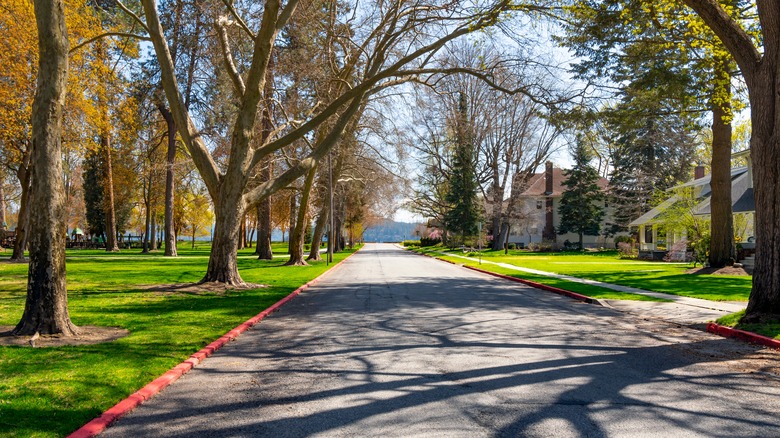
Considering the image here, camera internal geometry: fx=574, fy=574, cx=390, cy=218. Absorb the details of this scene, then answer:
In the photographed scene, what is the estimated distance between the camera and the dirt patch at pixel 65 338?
8.13 m

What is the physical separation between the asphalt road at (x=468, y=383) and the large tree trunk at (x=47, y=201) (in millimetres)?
2740

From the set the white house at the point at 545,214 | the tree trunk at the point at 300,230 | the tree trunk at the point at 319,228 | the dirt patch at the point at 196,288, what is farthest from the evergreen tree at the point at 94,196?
the dirt patch at the point at 196,288

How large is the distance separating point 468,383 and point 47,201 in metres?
6.70

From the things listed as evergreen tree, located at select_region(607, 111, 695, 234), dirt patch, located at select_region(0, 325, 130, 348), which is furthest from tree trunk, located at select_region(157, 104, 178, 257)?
evergreen tree, located at select_region(607, 111, 695, 234)

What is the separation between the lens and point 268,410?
543cm

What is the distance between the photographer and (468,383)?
6410 millimetres

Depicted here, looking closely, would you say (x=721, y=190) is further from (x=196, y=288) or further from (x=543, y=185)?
(x=543, y=185)

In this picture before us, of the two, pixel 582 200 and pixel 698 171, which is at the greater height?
pixel 698 171

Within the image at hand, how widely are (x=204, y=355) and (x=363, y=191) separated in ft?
126

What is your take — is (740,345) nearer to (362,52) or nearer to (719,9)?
(719,9)

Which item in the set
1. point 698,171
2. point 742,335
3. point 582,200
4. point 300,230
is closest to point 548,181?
point 582,200

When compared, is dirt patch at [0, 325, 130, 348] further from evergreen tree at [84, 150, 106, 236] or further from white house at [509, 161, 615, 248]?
white house at [509, 161, 615, 248]

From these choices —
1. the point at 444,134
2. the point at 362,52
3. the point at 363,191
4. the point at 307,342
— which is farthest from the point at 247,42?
the point at 444,134

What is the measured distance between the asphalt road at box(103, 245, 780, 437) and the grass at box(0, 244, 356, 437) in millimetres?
452
